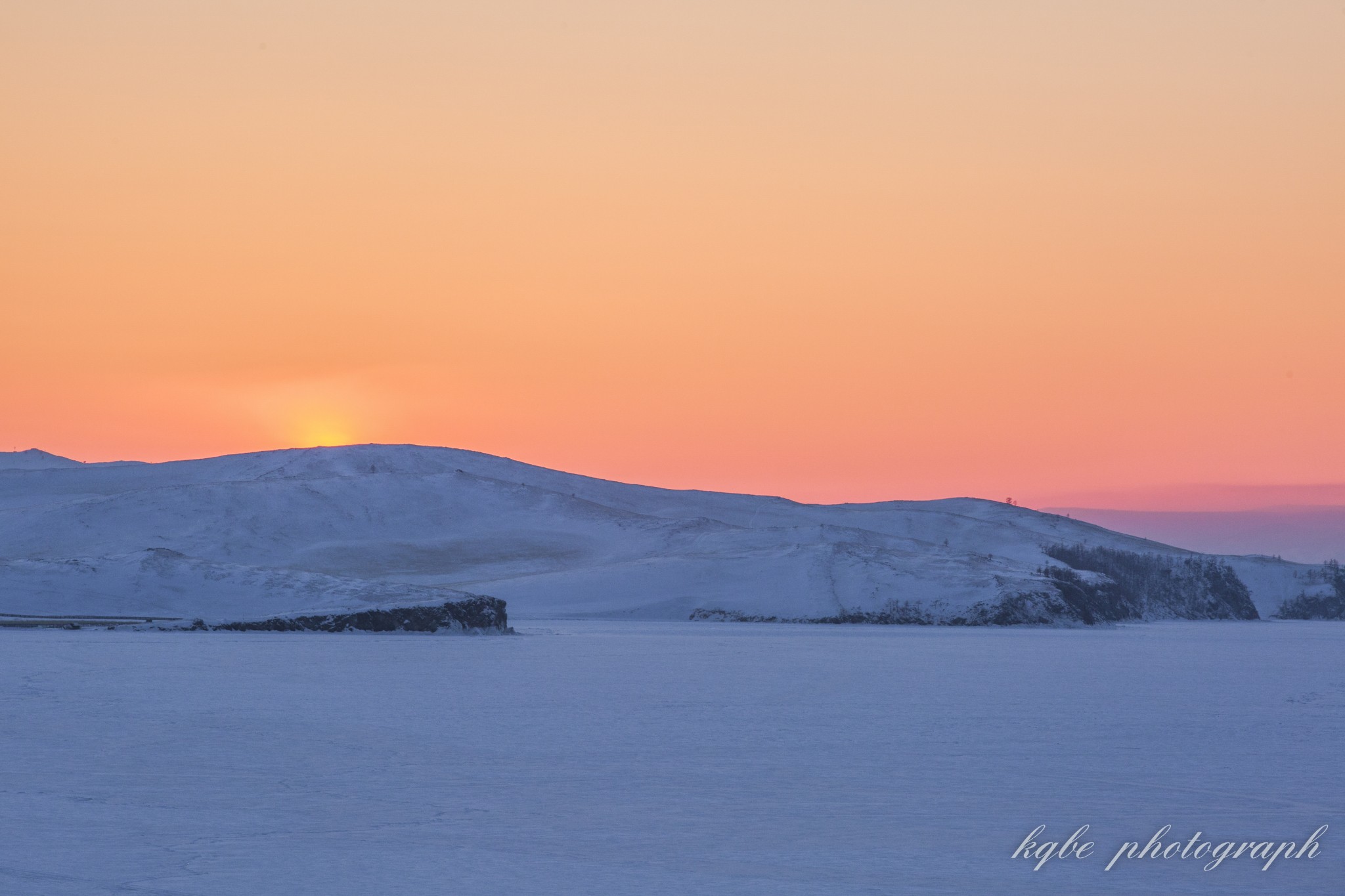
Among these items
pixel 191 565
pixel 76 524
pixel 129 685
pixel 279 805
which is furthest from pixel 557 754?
pixel 76 524

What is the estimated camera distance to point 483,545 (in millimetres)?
111562

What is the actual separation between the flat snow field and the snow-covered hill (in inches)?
892

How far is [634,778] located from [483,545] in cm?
9364

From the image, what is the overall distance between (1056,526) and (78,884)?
164 metres

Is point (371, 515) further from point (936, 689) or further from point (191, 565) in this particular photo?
point (936, 689)

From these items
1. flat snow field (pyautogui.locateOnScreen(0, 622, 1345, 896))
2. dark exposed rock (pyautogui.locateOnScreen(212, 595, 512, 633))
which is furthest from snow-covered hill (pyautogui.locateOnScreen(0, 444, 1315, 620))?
flat snow field (pyautogui.locateOnScreen(0, 622, 1345, 896))

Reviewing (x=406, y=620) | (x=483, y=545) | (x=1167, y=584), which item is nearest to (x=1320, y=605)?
(x=1167, y=584)

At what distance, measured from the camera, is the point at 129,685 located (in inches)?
1166

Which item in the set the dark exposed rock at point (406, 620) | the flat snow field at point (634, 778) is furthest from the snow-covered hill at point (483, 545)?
the flat snow field at point (634, 778)

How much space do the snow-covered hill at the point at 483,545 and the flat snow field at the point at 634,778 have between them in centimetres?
2266

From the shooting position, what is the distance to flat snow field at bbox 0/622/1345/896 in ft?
44.7

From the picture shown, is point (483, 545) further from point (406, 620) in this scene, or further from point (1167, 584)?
point (406, 620)

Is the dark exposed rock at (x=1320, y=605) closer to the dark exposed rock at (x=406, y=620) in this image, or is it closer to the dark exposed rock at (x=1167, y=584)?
the dark exposed rock at (x=1167, y=584)

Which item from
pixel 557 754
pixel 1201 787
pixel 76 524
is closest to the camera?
pixel 1201 787
